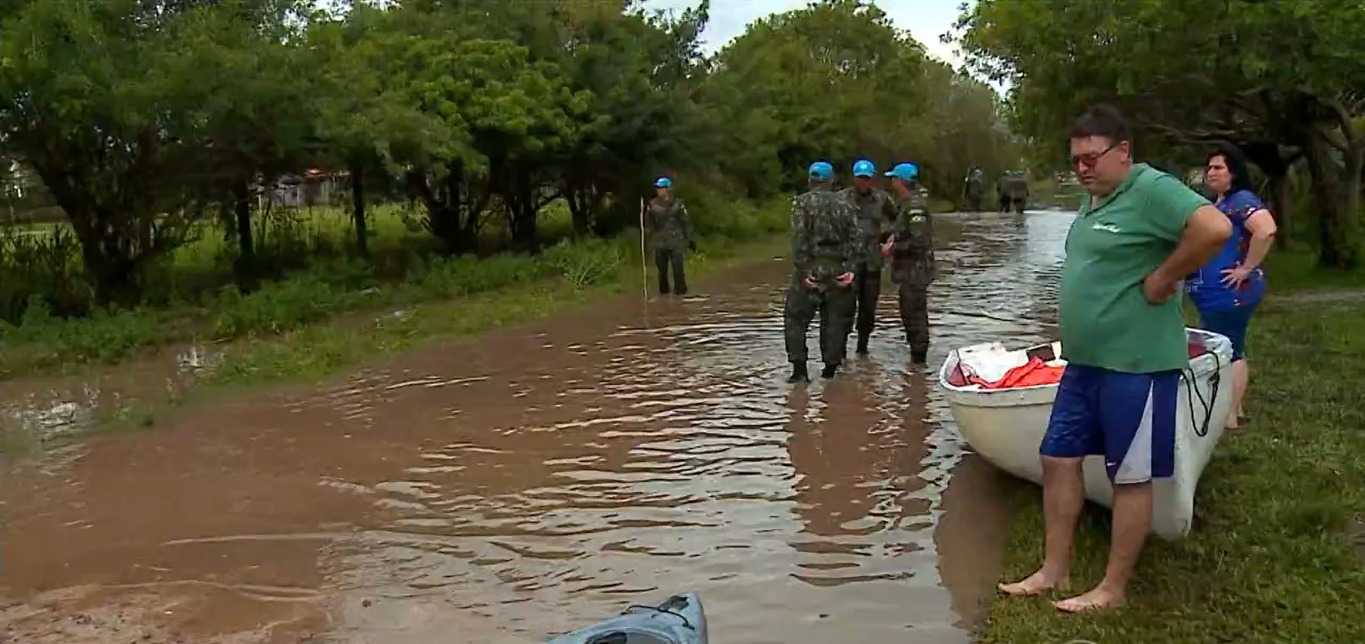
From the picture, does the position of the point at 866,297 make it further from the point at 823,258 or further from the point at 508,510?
the point at 508,510

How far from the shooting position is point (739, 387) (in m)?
10.9

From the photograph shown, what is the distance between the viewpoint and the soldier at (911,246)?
36.6 ft

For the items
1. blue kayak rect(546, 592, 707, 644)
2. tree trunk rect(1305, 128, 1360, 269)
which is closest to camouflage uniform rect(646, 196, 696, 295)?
tree trunk rect(1305, 128, 1360, 269)

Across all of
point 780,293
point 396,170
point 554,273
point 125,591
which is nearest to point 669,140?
point 554,273

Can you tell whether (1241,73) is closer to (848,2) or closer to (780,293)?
(780,293)

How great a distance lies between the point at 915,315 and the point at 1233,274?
4.45 m

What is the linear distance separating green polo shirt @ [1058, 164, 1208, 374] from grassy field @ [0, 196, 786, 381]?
9108 mm

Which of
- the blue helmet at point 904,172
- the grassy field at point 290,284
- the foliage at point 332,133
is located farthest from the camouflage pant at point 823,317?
the foliage at point 332,133

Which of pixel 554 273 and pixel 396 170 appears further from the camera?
pixel 554 273

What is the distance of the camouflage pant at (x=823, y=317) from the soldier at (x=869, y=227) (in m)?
0.45

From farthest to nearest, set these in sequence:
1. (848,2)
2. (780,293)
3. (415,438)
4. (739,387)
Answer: (848,2)
(780,293)
(739,387)
(415,438)

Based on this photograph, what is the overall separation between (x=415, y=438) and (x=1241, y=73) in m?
10.9

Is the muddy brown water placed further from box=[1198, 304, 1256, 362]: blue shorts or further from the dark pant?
the dark pant

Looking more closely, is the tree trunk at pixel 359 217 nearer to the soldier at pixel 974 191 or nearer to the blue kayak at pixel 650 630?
the blue kayak at pixel 650 630
